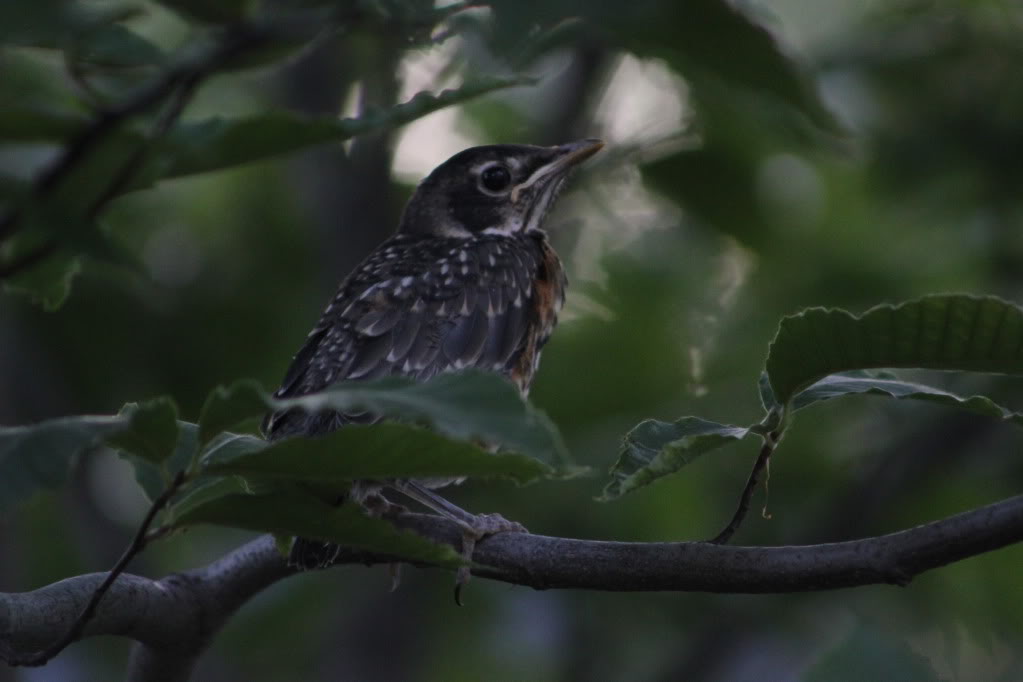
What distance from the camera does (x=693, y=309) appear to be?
21.0 ft

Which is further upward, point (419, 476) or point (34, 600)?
point (419, 476)

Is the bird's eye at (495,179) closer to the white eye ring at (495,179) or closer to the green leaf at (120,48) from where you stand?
the white eye ring at (495,179)

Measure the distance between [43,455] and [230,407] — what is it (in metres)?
0.26

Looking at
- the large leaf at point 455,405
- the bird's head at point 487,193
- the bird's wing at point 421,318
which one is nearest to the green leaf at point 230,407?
the large leaf at point 455,405

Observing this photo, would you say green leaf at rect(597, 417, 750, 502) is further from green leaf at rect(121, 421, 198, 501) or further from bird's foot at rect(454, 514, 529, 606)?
green leaf at rect(121, 421, 198, 501)

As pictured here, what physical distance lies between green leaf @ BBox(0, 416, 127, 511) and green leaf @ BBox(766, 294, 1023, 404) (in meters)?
1.13

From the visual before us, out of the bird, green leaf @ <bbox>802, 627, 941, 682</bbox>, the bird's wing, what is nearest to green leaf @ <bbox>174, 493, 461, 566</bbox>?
green leaf @ <bbox>802, 627, 941, 682</bbox>

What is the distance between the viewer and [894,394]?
2.38 meters

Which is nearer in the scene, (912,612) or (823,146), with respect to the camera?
(823,146)

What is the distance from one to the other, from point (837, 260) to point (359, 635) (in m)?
2.71

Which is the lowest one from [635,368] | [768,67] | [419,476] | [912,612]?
[912,612]

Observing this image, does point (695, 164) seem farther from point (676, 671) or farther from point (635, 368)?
point (676, 671)

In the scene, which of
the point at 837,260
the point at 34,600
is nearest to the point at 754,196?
the point at 837,260

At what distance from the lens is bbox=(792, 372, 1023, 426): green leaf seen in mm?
2350
